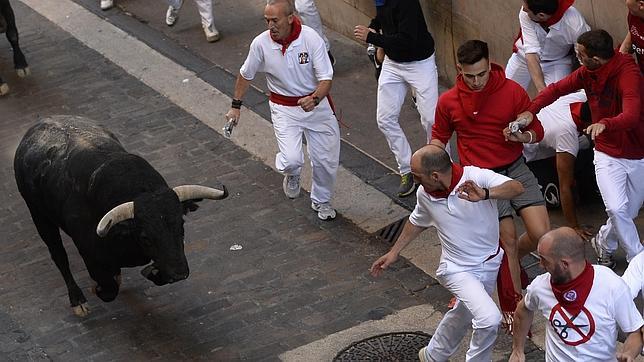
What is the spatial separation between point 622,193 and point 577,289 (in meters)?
2.62

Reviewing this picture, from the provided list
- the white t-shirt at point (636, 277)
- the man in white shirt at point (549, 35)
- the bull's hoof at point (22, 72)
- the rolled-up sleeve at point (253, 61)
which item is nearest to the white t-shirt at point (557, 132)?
the man in white shirt at point (549, 35)

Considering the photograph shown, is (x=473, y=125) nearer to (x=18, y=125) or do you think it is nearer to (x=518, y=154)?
(x=518, y=154)

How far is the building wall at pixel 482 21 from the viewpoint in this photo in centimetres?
1069

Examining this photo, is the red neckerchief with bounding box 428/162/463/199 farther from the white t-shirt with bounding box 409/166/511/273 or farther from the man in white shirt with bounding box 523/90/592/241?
the man in white shirt with bounding box 523/90/592/241

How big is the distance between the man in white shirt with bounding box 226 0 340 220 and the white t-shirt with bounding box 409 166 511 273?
2.68m

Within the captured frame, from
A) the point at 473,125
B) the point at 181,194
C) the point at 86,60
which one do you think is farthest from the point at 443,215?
the point at 86,60

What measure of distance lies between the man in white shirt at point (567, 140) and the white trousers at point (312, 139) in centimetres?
178

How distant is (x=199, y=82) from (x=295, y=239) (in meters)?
3.85

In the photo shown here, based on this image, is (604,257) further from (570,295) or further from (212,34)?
(212,34)

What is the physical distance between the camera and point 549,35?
10.4 m

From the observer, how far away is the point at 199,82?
46.9 feet

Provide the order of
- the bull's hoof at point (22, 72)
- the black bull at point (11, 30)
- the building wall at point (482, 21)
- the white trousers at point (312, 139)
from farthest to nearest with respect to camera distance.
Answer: the bull's hoof at point (22, 72) → the black bull at point (11, 30) → the white trousers at point (312, 139) → the building wall at point (482, 21)

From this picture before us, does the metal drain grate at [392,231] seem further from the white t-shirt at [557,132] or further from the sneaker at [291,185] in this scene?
the white t-shirt at [557,132]

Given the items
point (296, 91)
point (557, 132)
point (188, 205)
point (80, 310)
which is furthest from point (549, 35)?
point (80, 310)
